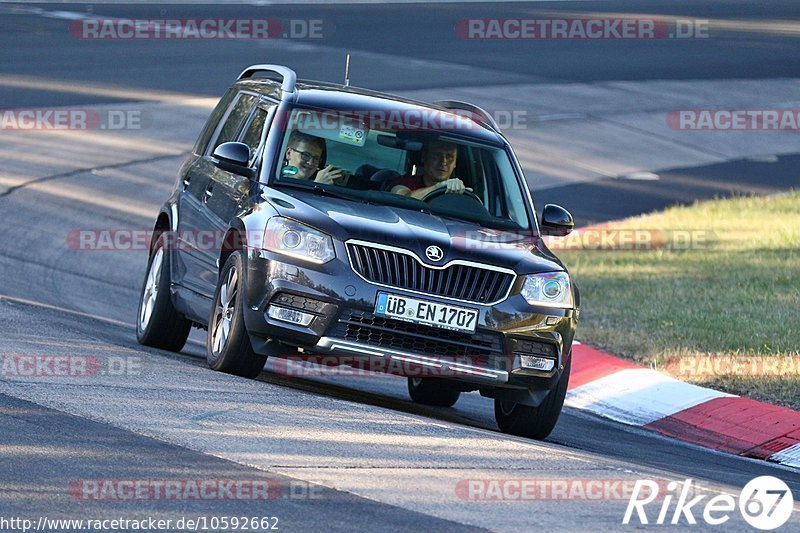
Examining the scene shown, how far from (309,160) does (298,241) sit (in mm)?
1036

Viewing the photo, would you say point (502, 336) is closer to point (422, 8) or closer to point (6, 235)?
point (6, 235)

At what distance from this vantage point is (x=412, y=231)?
9133 mm

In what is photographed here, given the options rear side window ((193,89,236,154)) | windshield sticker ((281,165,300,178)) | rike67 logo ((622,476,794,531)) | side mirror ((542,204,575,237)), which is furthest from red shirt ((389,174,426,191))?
rike67 logo ((622,476,794,531))

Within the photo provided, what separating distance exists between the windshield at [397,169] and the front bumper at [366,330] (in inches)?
34.9

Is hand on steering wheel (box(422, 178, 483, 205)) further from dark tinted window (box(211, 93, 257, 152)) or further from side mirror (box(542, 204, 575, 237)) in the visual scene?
dark tinted window (box(211, 93, 257, 152))

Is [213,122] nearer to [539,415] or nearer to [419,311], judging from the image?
[419,311]

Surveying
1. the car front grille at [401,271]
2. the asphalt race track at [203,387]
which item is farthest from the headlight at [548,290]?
the asphalt race track at [203,387]

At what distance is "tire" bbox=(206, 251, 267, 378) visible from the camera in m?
9.25

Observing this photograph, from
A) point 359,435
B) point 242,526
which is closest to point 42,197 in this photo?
point 359,435

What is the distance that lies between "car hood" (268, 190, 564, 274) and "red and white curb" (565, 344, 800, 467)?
199 cm

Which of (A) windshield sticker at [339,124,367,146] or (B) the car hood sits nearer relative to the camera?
(B) the car hood

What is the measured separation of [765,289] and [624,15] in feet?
75.2

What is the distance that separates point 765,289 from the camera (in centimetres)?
1531

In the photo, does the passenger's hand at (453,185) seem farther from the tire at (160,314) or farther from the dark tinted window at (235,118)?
the tire at (160,314)
